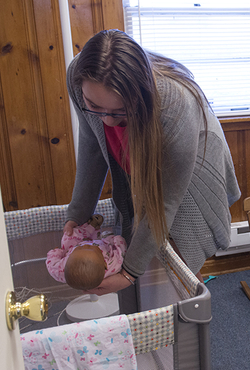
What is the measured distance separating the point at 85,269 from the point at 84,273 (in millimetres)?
11

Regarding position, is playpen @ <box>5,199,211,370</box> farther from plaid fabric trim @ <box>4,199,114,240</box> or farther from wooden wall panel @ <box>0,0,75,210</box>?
wooden wall panel @ <box>0,0,75,210</box>

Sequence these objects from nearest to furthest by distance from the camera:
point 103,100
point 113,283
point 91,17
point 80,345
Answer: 1. point 80,345
2. point 103,100
3. point 113,283
4. point 91,17

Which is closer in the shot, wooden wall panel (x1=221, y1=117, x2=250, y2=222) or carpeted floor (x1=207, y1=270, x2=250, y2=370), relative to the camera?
carpeted floor (x1=207, y1=270, x2=250, y2=370)

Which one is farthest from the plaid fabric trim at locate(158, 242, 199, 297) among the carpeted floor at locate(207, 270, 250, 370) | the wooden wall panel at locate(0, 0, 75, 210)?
the wooden wall panel at locate(0, 0, 75, 210)

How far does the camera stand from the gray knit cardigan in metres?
0.72

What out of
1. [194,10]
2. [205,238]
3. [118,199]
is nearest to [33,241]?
[118,199]

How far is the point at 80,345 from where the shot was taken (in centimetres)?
56

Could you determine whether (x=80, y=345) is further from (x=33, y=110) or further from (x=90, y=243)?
(x=33, y=110)

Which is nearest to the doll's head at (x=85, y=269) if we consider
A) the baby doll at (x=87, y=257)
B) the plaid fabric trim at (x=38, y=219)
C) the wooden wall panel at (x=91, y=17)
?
the baby doll at (x=87, y=257)

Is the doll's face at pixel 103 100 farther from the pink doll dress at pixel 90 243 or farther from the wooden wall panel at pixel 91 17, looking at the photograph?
the wooden wall panel at pixel 91 17

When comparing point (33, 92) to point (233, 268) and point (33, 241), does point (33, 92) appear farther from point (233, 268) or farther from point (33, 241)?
point (233, 268)

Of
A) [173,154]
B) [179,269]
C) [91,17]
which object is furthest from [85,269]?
[91,17]

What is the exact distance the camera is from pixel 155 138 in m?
0.70

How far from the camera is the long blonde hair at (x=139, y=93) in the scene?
2.12 feet
